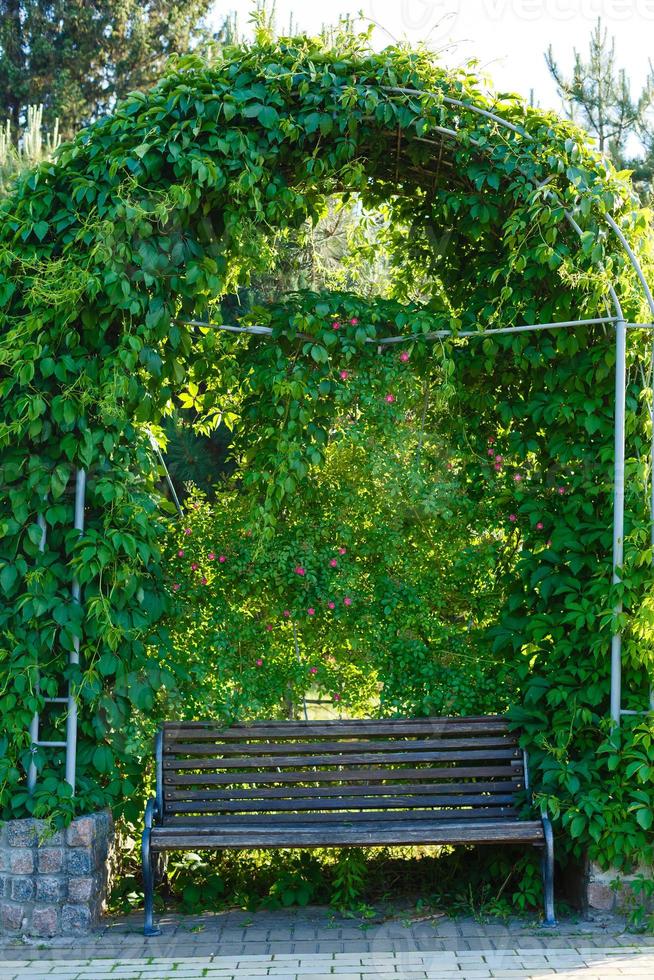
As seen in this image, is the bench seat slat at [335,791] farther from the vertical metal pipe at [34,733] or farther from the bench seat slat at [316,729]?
the vertical metal pipe at [34,733]

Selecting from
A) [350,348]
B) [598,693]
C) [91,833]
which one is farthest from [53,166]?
[598,693]

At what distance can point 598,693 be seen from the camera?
157 inches

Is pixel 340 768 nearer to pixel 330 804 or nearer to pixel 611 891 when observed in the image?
pixel 330 804

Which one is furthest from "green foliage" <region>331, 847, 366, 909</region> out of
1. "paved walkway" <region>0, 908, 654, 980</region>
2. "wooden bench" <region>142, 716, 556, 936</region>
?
"wooden bench" <region>142, 716, 556, 936</region>

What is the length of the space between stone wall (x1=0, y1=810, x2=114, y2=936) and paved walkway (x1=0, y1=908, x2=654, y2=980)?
66 mm

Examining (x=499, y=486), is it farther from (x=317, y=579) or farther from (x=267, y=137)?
(x=267, y=137)

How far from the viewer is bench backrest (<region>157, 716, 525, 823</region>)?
4.07 m

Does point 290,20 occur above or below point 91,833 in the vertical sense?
above

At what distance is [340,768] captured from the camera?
4.18 meters

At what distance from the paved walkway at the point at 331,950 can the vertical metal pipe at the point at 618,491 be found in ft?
2.88

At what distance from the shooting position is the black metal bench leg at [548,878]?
12.3ft

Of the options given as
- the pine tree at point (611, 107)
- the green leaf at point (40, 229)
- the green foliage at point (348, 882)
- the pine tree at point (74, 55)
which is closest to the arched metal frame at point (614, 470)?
the green leaf at point (40, 229)

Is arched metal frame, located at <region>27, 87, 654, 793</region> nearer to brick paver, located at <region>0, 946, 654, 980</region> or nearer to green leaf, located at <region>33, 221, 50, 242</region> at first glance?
brick paver, located at <region>0, 946, 654, 980</region>

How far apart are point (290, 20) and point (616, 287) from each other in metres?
4.22
